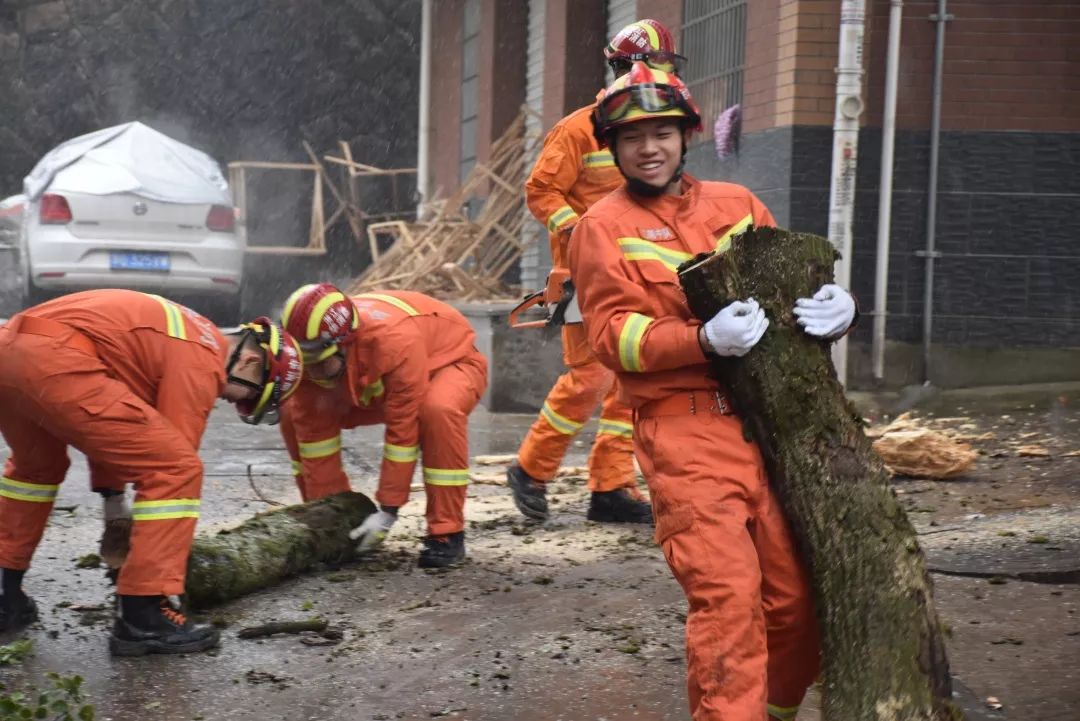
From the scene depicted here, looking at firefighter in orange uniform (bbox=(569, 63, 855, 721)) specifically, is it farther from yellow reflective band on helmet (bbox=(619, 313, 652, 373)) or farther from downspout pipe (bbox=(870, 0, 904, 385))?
downspout pipe (bbox=(870, 0, 904, 385))

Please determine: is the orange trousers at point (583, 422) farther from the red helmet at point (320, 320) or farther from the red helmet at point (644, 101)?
the red helmet at point (644, 101)

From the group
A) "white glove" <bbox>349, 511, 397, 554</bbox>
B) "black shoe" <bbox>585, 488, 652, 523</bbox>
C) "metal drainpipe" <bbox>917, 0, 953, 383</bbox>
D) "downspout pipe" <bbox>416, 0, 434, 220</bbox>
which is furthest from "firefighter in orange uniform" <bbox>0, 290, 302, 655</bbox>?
"downspout pipe" <bbox>416, 0, 434, 220</bbox>

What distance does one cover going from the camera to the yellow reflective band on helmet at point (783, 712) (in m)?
3.44

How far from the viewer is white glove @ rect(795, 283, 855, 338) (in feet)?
10.9

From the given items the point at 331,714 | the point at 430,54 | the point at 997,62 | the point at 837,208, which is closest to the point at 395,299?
the point at 331,714

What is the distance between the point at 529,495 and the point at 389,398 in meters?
1.01

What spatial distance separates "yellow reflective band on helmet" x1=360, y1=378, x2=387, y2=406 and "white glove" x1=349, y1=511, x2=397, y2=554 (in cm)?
44

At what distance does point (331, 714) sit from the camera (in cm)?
390

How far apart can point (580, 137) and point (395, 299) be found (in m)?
1.08

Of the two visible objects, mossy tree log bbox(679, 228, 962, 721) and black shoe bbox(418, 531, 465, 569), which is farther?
black shoe bbox(418, 531, 465, 569)

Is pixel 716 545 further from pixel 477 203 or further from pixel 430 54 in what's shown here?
pixel 430 54

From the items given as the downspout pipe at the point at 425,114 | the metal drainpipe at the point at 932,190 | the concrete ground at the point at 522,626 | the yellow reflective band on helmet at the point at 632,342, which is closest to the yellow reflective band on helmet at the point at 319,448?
the concrete ground at the point at 522,626

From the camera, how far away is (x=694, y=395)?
3400mm

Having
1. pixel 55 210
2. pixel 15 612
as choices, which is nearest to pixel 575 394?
pixel 15 612
